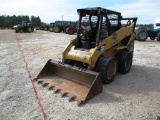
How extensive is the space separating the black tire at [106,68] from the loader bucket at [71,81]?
0.48 metres

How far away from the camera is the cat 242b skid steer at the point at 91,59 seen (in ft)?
18.0

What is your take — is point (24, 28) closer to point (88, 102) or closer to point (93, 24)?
point (93, 24)

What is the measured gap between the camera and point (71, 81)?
6.04 metres

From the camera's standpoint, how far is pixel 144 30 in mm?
17672

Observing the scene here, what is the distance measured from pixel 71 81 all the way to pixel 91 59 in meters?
0.88

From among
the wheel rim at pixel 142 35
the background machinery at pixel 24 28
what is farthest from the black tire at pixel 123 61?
the background machinery at pixel 24 28

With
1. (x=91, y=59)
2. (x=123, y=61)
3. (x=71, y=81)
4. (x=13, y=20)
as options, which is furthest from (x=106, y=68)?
(x=13, y=20)

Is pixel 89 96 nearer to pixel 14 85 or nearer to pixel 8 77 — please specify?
pixel 14 85

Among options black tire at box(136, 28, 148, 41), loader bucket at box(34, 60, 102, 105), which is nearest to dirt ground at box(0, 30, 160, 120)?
loader bucket at box(34, 60, 102, 105)

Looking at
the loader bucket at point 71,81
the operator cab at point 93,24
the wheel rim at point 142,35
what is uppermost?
the operator cab at point 93,24

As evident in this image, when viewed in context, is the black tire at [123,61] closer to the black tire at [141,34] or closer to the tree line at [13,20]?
the black tire at [141,34]

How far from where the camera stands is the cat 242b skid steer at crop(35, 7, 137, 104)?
549cm

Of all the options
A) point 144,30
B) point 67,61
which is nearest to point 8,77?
point 67,61

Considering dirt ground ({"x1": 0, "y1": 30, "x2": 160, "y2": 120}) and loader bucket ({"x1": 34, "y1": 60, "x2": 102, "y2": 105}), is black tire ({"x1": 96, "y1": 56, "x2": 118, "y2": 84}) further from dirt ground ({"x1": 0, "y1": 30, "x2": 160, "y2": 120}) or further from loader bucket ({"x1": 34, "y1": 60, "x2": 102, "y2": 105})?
loader bucket ({"x1": 34, "y1": 60, "x2": 102, "y2": 105})
